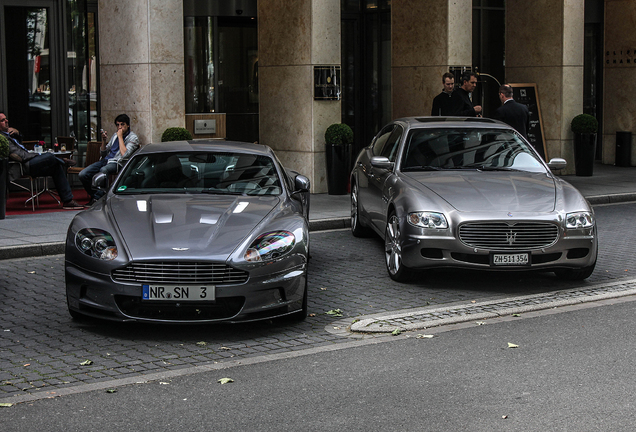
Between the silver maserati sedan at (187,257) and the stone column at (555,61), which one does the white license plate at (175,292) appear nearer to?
the silver maserati sedan at (187,257)

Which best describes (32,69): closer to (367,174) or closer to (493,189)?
(367,174)

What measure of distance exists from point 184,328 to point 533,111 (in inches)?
567

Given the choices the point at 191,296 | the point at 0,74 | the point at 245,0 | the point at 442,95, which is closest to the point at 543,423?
the point at 191,296

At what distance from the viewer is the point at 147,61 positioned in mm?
15367

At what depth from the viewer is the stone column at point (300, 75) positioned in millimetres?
16750

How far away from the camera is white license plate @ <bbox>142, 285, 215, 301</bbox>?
6.69 metres

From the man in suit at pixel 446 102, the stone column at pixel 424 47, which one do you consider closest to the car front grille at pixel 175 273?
the man in suit at pixel 446 102

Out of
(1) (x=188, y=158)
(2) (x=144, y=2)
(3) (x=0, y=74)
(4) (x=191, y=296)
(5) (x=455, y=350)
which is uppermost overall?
(2) (x=144, y=2)

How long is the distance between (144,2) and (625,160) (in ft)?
41.9

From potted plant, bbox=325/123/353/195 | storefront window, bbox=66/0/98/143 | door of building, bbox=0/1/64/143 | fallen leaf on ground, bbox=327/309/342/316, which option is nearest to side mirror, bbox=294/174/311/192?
fallen leaf on ground, bbox=327/309/342/316

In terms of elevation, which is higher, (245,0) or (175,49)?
(245,0)

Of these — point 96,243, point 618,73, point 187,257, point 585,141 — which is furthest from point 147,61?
point 618,73

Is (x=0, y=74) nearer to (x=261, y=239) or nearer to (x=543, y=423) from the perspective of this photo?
(x=261, y=239)

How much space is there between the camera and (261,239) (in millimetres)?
7137
